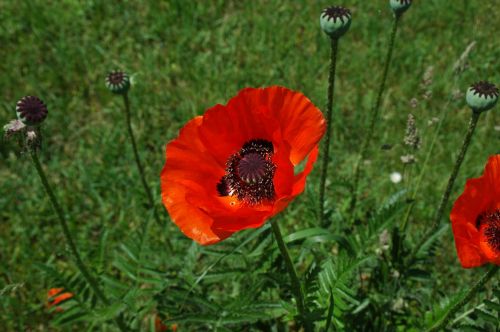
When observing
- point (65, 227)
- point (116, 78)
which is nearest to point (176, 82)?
point (116, 78)

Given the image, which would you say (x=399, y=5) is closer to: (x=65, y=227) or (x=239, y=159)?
(x=239, y=159)

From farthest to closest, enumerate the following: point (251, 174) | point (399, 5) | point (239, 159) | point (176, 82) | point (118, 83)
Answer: point (176, 82) → point (118, 83) → point (399, 5) → point (239, 159) → point (251, 174)

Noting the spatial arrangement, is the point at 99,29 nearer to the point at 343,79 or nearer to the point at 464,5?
the point at 343,79

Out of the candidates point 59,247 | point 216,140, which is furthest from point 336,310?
point 59,247

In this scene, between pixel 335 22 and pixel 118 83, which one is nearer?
pixel 335 22

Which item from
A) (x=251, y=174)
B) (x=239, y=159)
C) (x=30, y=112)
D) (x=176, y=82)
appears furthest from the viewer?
(x=176, y=82)
